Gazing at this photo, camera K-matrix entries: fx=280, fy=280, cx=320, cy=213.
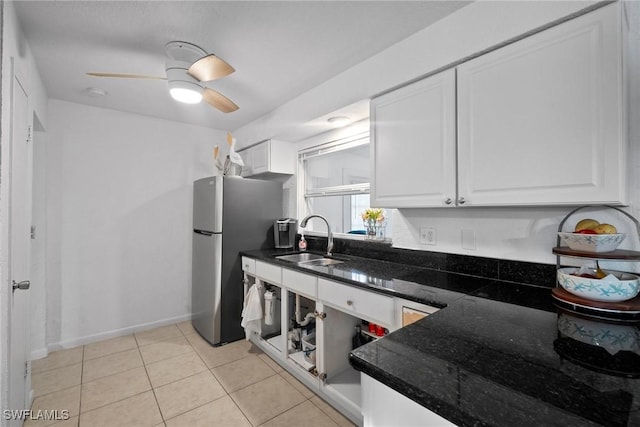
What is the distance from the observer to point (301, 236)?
116 inches

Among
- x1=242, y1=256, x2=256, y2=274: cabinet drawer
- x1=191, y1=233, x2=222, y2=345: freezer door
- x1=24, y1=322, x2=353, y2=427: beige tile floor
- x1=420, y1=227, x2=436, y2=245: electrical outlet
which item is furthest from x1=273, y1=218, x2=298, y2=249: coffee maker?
x1=420, y1=227, x2=436, y2=245: electrical outlet

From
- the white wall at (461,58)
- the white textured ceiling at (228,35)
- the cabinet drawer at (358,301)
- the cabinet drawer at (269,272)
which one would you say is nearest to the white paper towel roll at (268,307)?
the cabinet drawer at (269,272)

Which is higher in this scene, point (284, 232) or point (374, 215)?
point (374, 215)

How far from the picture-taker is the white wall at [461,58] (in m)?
1.16

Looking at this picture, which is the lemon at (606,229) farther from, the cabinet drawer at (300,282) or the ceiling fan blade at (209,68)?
the ceiling fan blade at (209,68)

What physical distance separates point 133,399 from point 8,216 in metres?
1.38

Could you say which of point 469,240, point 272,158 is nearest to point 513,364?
point 469,240

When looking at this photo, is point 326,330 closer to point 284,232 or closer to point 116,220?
point 284,232

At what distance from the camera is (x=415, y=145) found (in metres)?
1.57

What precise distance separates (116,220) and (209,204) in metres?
1.06

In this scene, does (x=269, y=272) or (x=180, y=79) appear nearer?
(x=180, y=79)

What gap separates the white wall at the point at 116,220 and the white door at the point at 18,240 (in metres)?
0.96

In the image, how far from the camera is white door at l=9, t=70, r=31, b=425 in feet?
4.55

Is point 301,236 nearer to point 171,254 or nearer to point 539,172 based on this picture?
point 171,254
